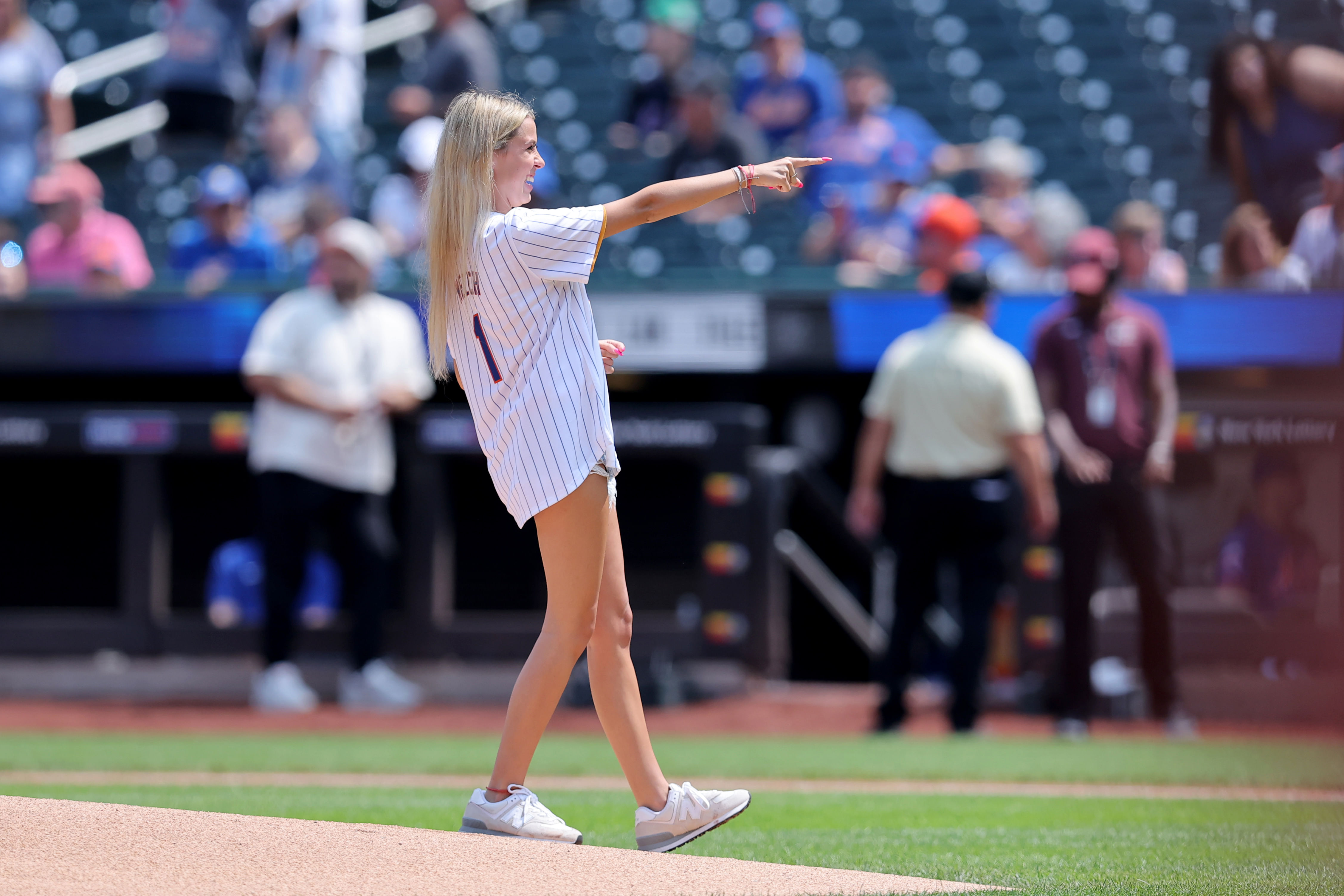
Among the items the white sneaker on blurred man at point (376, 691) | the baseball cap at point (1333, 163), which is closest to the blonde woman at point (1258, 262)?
the baseball cap at point (1333, 163)

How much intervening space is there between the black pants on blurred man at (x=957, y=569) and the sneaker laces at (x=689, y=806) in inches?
141

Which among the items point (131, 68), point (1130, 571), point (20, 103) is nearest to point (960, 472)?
point (1130, 571)

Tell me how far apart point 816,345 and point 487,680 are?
2.50m

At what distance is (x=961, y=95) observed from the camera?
1339 centimetres

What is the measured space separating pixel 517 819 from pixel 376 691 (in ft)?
15.1

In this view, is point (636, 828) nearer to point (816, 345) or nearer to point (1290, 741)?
point (1290, 741)

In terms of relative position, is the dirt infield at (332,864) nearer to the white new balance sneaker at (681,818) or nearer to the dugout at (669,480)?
the white new balance sneaker at (681,818)

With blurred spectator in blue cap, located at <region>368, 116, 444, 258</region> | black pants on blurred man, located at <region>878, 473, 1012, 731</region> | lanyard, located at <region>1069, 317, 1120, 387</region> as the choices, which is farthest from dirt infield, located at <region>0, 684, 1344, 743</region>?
blurred spectator in blue cap, located at <region>368, 116, 444, 258</region>

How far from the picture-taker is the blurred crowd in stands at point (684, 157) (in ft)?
29.3

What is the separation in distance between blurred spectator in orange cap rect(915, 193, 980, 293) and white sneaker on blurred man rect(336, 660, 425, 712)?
11.2ft

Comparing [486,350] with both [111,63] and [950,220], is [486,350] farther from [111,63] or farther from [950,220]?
[111,63]

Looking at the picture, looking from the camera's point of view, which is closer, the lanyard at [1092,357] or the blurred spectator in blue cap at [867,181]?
the lanyard at [1092,357]

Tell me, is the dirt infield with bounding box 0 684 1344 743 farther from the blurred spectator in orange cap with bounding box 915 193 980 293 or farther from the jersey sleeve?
the jersey sleeve

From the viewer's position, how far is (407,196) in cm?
1059
